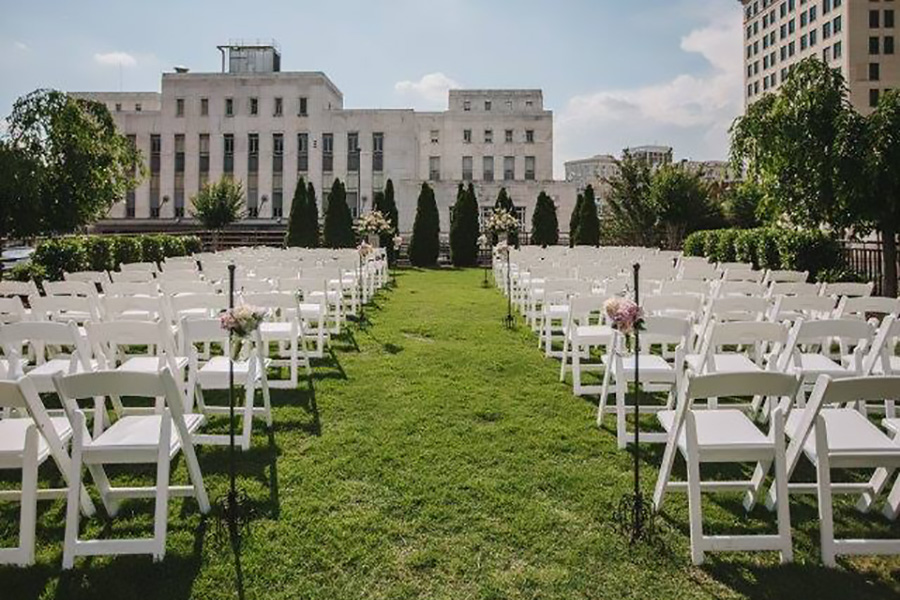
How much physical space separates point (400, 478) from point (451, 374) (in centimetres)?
352

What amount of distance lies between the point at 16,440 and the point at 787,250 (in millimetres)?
13573

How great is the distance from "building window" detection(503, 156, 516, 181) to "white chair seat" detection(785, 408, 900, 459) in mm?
61768

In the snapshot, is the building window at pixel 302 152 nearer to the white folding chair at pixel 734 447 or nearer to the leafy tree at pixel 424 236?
the leafy tree at pixel 424 236

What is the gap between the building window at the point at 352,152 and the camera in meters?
61.3

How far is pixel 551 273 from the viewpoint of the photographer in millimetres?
13516

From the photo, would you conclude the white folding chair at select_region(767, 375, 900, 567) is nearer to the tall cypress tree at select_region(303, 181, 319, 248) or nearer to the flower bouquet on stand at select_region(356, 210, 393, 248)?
the flower bouquet on stand at select_region(356, 210, 393, 248)

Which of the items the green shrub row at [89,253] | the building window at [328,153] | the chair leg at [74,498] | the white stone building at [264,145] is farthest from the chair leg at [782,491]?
the building window at [328,153]

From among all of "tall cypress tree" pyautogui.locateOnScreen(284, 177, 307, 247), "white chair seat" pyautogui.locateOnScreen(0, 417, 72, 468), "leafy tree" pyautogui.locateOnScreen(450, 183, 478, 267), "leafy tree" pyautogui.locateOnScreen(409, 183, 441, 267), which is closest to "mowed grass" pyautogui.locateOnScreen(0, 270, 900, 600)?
"white chair seat" pyautogui.locateOnScreen(0, 417, 72, 468)

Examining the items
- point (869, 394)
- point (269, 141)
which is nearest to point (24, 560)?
point (869, 394)

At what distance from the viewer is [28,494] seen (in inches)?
150

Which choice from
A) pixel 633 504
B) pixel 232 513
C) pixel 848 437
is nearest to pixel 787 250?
pixel 848 437

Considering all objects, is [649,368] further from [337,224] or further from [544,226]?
[544,226]

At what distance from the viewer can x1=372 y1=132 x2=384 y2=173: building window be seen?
61219 millimetres

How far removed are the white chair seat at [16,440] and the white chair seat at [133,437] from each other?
33 cm
